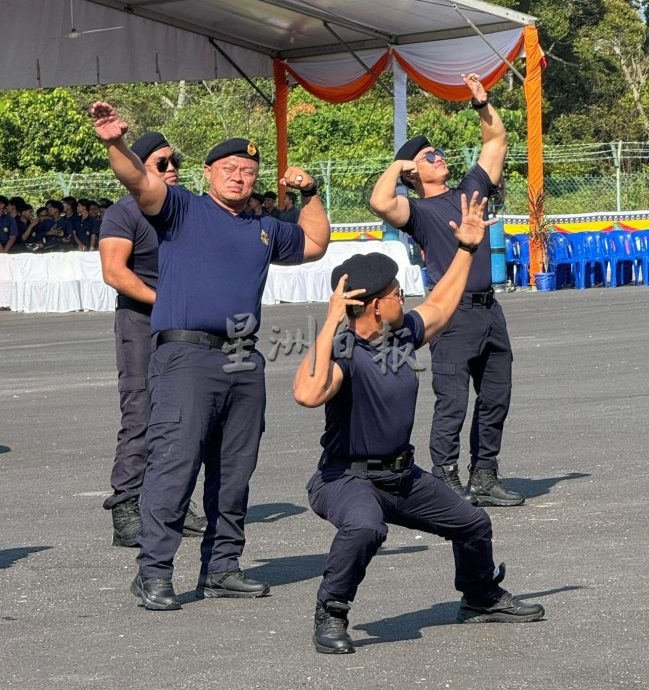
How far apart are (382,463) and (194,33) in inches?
1065

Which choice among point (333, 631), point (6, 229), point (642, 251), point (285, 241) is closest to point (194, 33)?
point (6, 229)

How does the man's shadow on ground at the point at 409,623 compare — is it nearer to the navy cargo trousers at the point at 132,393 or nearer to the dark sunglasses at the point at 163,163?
the navy cargo trousers at the point at 132,393

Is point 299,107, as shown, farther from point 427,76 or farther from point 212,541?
point 212,541

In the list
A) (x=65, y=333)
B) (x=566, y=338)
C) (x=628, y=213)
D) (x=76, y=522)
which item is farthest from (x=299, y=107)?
(x=76, y=522)

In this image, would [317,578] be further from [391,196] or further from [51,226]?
[51,226]

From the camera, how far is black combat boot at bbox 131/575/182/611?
607 cm

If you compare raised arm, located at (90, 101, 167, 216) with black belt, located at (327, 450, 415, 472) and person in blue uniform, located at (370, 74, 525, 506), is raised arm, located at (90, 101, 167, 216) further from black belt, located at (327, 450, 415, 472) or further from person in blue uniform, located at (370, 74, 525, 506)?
A: person in blue uniform, located at (370, 74, 525, 506)

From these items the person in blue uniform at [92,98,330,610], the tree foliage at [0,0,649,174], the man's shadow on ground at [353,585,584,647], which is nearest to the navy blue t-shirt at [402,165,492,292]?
the person in blue uniform at [92,98,330,610]

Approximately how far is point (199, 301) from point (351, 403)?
3.52 ft

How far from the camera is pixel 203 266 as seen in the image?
244 inches

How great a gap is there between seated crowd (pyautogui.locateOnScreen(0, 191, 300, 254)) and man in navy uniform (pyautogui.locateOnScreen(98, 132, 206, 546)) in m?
21.1

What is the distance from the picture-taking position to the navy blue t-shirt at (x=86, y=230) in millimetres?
29391

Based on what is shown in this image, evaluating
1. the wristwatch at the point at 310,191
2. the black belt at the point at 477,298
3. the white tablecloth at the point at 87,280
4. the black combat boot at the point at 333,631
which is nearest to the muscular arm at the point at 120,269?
the wristwatch at the point at 310,191

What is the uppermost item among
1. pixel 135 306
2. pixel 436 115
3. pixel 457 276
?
pixel 436 115
